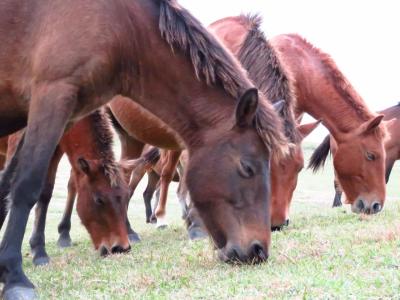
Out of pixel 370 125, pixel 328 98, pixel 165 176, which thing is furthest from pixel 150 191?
pixel 370 125

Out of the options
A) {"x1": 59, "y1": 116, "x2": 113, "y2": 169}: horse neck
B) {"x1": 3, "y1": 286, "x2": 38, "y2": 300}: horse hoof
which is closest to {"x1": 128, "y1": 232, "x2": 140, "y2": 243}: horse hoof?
{"x1": 59, "y1": 116, "x2": 113, "y2": 169}: horse neck

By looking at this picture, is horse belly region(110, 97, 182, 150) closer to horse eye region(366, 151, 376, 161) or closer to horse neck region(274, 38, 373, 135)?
horse neck region(274, 38, 373, 135)

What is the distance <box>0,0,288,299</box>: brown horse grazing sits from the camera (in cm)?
506

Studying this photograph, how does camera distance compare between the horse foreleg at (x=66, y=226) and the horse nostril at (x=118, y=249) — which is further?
the horse foreleg at (x=66, y=226)

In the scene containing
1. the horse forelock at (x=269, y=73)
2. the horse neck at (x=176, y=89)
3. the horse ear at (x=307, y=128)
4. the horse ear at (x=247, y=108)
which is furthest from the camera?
the horse ear at (x=307, y=128)

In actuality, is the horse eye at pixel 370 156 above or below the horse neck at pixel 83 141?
above

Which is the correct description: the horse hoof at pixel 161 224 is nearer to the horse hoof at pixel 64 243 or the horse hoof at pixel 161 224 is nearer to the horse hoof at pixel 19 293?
the horse hoof at pixel 64 243

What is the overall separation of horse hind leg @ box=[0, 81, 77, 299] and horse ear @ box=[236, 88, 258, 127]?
123cm

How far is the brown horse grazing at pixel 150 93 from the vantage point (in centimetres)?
506

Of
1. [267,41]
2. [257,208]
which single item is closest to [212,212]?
[257,208]

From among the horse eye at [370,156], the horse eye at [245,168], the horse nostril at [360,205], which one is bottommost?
the horse nostril at [360,205]

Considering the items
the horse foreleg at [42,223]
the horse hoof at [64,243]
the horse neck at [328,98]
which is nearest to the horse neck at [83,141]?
the horse foreleg at [42,223]

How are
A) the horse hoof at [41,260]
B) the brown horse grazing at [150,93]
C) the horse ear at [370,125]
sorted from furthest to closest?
the horse ear at [370,125], the horse hoof at [41,260], the brown horse grazing at [150,93]

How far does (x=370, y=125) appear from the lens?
382 inches
